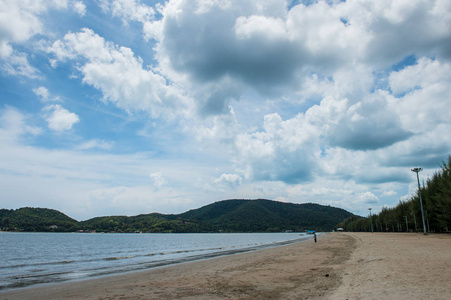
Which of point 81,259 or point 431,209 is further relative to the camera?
point 431,209

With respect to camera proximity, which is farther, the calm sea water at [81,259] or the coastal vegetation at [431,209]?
the coastal vegetation at [431,209]

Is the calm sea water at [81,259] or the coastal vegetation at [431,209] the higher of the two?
the coastal vegetation at [431,209]

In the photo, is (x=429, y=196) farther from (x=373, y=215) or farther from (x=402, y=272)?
(x=373, y=215)

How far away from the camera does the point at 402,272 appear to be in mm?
12766

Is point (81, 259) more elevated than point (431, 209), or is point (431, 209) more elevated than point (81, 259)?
point (431, 209)

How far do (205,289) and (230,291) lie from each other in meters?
1.63

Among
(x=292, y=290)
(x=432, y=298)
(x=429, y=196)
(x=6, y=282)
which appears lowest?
(x=6, y=282)

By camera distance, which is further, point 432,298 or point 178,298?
point 178,298

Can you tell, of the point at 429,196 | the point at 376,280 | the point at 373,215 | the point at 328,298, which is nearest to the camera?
the point at 328,298

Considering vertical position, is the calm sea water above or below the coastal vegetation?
below

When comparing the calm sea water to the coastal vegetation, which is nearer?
the calm sea water

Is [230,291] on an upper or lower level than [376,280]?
lower

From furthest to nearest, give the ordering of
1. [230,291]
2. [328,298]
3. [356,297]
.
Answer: [230,291], [328,298], [356,297]

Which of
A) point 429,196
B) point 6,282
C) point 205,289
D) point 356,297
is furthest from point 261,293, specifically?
point 429,196
